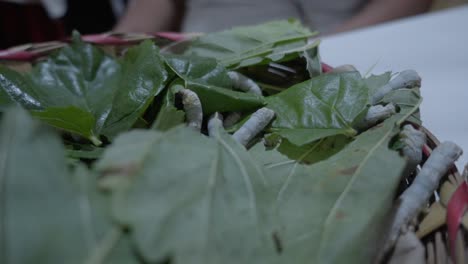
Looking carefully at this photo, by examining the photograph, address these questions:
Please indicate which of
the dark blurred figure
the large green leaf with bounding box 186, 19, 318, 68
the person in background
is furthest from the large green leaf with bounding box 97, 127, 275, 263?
the dark blurred figure

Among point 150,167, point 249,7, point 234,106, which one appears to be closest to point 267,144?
point 234,106

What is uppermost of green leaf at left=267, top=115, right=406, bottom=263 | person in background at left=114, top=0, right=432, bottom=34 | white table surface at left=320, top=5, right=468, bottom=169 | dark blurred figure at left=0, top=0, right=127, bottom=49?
green leaf at left=267, top=115, right=406, bottom=263

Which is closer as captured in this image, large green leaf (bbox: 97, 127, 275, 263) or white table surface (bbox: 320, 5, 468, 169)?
large green leaf (bbox: 97, 127, 275, 263)

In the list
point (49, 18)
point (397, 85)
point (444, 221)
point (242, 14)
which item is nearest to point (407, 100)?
point (397, 85)

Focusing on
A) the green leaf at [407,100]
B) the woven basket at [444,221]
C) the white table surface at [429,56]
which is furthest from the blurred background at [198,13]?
the woven basket at [444,221]

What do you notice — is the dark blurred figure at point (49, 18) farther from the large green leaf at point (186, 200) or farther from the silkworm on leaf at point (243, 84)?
the large green leaf at point (186, 200)

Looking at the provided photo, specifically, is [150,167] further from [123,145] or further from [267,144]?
[267,144]

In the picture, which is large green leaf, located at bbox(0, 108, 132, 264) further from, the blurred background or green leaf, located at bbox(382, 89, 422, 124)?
A: the blurred background
